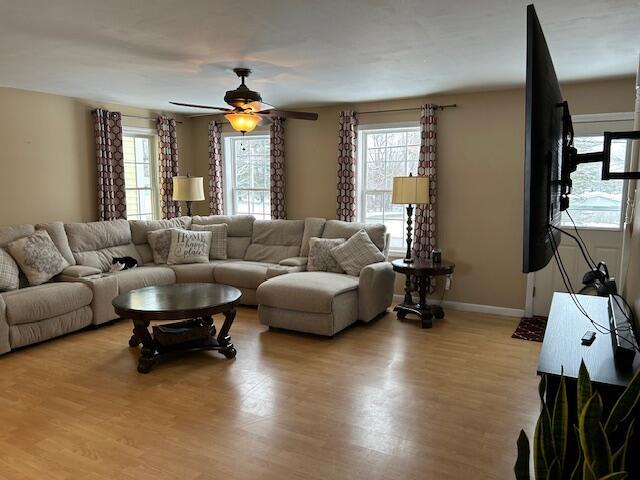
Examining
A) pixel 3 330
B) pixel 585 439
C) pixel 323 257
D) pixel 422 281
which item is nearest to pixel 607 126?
pixel 422 281

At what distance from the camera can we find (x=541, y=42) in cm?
128

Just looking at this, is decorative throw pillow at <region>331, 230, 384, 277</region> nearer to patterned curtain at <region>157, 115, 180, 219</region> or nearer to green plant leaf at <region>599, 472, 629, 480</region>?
patterned curtain at <region>157, 115, 180, 219</region>

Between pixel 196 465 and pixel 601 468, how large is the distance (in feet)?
6.15

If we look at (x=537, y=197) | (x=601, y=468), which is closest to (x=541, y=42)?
(x=537, y=197)

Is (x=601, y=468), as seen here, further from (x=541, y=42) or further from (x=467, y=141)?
(x=467, y=141)

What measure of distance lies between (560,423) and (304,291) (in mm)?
3040

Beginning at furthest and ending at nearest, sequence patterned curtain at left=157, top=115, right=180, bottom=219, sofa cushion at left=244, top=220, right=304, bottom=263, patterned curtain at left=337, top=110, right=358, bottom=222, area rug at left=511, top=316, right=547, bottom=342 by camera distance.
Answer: patterned curtain at left=157, top=115, right=180, bottom=219 < sofa cushion at left=244, top=220, right=304, bottom=263 < patterned curtain at left=337, top=110, right=358, bottom=222 < area rug at left=511, top=316, right=547, bottom=342

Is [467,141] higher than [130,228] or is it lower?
higher

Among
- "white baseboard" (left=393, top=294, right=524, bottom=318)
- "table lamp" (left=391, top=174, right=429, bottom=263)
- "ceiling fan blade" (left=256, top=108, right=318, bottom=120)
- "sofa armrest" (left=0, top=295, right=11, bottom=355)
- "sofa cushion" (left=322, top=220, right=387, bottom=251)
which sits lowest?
"white baseboard" (left=393, top=294, right=524, bottom=318)

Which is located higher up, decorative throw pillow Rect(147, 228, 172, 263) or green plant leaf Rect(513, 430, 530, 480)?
decorative throw pillow Rect(147, 228, 172, 263)

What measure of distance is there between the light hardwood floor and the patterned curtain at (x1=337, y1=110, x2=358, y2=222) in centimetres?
193

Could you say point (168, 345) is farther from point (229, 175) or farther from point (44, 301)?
point (229, 175)

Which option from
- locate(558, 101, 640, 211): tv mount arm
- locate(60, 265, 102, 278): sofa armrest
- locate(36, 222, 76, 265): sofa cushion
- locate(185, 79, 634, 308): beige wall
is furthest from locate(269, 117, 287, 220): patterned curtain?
locate(558, 101, 640, 211): tv mount arm

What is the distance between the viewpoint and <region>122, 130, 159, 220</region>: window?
6309mm
